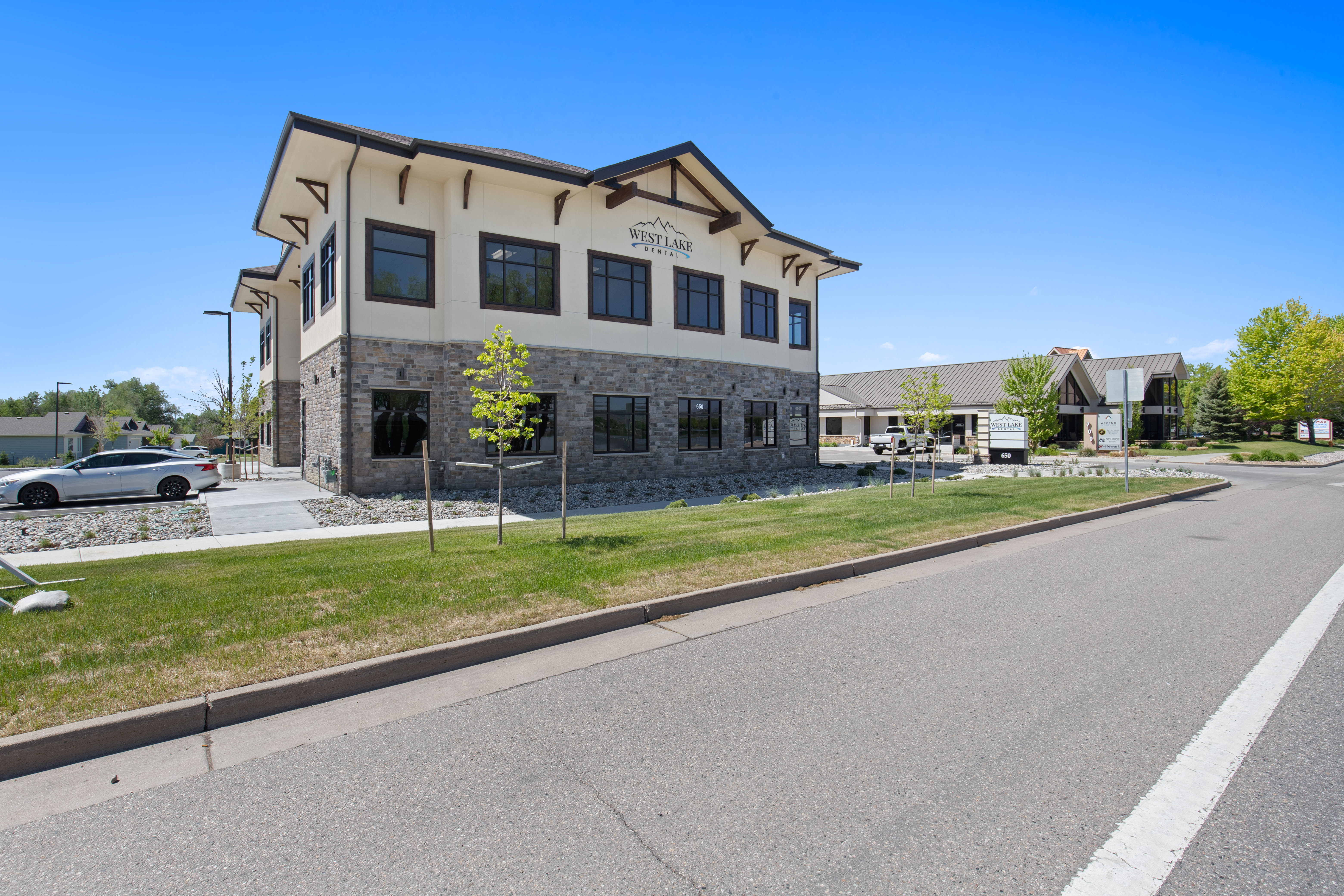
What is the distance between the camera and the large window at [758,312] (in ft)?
82.1

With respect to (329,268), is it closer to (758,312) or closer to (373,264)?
(373,264)

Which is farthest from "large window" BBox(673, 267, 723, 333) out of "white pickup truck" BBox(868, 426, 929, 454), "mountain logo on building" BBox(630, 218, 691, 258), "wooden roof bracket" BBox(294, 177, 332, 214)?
"wooden roof bracket" BBox(294, 177, 332, 214)

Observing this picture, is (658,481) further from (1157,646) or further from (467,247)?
(1157,646)

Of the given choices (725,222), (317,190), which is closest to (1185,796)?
(317,190)

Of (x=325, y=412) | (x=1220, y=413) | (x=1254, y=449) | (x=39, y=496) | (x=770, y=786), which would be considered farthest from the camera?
(x=1220, y=413)

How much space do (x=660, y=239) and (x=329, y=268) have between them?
993 cm

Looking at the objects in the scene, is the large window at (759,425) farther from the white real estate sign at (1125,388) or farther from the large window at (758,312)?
the white real estate sign at (1125,388)

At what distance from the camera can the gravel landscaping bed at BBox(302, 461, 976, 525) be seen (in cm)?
1488

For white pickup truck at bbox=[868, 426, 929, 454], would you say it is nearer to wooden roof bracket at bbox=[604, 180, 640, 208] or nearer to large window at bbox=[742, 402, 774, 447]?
large window at bbox=[742, 402, 774, 447]

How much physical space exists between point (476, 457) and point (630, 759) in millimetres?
15112

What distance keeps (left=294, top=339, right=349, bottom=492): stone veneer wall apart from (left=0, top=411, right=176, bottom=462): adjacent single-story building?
56345 mm

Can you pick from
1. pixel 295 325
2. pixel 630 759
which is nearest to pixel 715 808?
pixel 630 759

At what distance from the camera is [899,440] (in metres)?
26.0

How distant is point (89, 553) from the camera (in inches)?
415
